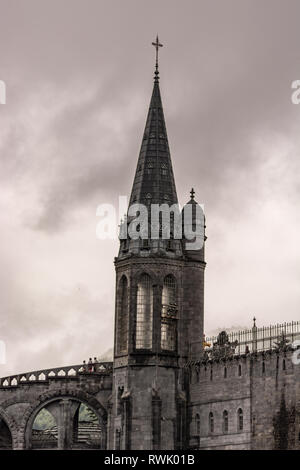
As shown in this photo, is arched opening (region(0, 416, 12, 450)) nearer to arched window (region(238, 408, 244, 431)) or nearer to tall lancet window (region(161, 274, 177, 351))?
tall lancet window (region(161, 274, 177, 351))

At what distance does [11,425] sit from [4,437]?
9.51ft

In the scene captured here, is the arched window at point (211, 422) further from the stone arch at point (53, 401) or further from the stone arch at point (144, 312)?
the stone arch at point (53, 401)

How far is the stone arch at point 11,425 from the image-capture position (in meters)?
108

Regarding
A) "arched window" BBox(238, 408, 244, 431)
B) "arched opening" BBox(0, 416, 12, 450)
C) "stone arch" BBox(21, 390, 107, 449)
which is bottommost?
"arched window" BBox(238, 408, 244, 431)

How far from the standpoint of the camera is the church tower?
334ft

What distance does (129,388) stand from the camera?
102 m

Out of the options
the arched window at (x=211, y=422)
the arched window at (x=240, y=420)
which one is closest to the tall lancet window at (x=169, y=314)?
the arched window at (x=211, y=422)

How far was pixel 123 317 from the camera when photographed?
105 metres

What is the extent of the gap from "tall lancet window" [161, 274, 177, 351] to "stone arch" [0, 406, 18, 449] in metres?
15.5

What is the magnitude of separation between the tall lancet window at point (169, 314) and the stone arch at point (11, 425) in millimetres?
15468

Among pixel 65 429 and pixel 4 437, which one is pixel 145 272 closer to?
pixel 65 429

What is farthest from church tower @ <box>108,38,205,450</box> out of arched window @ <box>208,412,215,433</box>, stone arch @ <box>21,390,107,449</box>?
arched window @ <box>208,412,215,433</box>

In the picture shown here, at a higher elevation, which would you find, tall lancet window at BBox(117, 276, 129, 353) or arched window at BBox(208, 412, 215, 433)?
tall lancet window at BBox(117, 276, 129, 353)
